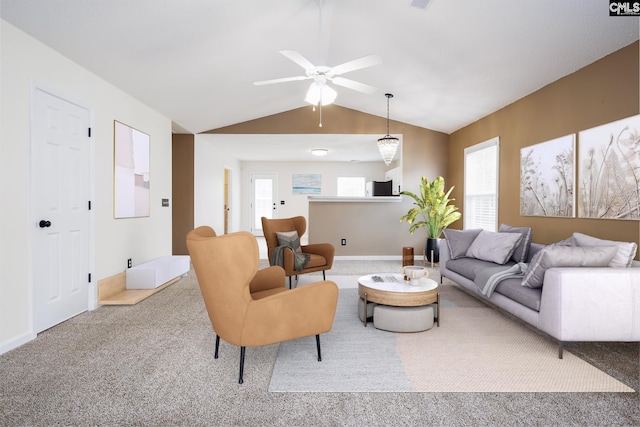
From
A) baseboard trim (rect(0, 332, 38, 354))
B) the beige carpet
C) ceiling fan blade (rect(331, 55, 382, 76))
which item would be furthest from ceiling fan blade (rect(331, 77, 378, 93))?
baseboard trim (rect(0, 332, 38, 354))

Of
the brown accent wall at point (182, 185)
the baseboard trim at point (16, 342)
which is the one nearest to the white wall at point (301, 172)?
the brown accent wall at point (182, 185)

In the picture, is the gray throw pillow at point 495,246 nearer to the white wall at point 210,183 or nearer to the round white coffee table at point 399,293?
the round white coffee table at point 399,293

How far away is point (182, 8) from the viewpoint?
2818 millimetres

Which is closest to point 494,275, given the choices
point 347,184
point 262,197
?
point 347,184

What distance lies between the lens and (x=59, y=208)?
304cm

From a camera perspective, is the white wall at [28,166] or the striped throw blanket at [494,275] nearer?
the white wall at [28,166]

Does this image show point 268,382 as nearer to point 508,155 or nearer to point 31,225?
point 31,225

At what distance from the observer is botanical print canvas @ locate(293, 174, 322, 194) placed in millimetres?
10195

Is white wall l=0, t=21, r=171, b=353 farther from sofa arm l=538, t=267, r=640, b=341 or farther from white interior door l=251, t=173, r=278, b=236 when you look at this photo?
white interior door l=251, t=173, r=278, b=236

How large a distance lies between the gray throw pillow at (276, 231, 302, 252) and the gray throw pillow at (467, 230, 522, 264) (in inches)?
82.5

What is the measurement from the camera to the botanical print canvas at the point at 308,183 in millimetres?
10195

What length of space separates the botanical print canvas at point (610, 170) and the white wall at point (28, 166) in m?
4.82

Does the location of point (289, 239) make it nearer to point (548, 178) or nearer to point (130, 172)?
point (130, 172)

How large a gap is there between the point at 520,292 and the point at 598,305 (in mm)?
522
